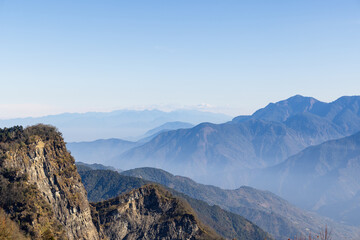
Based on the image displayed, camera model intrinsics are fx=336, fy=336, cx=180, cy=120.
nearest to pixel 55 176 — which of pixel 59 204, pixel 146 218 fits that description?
pixel 59 204

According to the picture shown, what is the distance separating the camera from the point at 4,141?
221 feet

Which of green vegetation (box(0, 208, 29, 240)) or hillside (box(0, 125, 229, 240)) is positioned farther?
hillside (box(0, 125, 229, 240))

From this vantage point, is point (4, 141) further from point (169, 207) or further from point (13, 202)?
point (169, 207)

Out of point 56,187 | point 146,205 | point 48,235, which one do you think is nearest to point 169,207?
point 146,205

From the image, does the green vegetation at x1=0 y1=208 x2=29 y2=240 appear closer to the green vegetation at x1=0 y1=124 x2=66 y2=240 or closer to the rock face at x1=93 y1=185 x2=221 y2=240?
the green vegetation at x1=0 y1=124 x2=66 y2=240

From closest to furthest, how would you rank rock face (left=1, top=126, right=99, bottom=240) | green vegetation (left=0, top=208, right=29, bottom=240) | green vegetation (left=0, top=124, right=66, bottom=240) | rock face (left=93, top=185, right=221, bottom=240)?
green vegetation (left=0, top=208, right=29, bottom=240) → green vegetation (left=0, top=124, right=66, bottom=240) → rock face (left=1, top=126, right=99, bottom=240) → rock face (left=93, top=185, right=221, bottom=240)

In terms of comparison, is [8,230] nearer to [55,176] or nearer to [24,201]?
[24,201]

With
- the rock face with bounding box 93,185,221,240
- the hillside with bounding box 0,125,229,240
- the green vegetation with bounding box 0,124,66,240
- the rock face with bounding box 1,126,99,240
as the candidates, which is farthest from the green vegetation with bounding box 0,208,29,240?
the rock face with bounding box 93,185,221,240

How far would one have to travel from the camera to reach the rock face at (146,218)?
7769 centimetres

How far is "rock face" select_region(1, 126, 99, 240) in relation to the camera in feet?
203

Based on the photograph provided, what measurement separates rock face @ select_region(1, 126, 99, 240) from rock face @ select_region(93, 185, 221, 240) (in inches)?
242

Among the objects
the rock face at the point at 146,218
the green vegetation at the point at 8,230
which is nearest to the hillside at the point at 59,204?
the rock face at the point at 146,218

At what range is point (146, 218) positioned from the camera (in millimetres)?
81375

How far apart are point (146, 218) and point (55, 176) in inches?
1013
